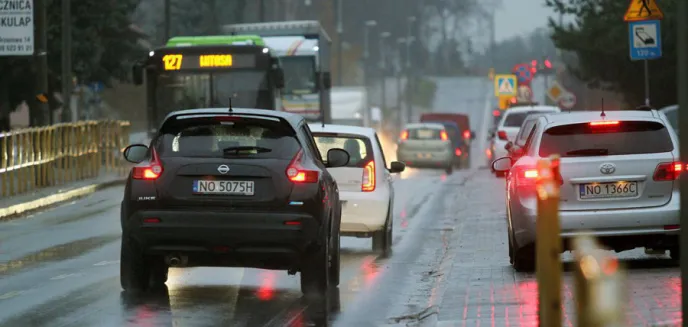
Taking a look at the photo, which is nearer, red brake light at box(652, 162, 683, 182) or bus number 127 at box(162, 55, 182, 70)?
red brake light at box(652, 162, 683, 182)

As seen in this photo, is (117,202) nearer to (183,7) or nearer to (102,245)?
(102,245)

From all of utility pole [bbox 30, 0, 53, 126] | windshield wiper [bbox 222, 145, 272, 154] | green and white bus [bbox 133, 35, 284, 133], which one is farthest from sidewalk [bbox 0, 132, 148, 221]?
windshield wiper [bbox 222, 145, 272, 154]

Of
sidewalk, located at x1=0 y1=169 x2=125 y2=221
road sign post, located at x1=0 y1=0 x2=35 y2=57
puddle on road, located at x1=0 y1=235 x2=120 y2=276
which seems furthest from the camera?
road sign post, located at x1=0 y1=0 x2=35 y2=57

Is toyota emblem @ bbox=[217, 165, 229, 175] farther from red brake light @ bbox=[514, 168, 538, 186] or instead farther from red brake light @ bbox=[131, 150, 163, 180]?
red brake light @ bbox=[514, 168, 538, 186]

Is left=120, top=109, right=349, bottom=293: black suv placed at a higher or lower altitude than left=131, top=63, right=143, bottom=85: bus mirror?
lower

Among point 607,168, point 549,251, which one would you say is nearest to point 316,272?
point 607,168

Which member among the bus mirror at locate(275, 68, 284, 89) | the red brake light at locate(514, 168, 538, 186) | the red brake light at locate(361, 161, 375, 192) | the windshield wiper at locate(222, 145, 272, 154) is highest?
the bus mirror at locate(275, 68, 284, 89)

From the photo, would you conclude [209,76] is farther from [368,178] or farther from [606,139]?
[606,139]

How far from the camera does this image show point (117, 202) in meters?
30.4

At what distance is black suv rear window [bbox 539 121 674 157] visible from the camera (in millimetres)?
14844

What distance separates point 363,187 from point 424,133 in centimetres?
3285

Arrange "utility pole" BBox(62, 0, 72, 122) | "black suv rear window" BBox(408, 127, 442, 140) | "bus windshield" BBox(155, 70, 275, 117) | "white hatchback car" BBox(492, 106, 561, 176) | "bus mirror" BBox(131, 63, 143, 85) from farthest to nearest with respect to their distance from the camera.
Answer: "black suv rear window" BBox(408, 127, 442, 140), "white hatchback car" BBox(492, 106, 561, 176), "utility pole" BBox(62, 0, 72, 122), "bus windshield" BBox(155, 70, 275, 117), "bus mirror" BBox(131, 63, 143, 85)

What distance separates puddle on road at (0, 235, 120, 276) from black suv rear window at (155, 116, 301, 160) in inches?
134

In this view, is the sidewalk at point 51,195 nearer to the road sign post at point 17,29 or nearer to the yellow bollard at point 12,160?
the yellow bollard at point 12,160
